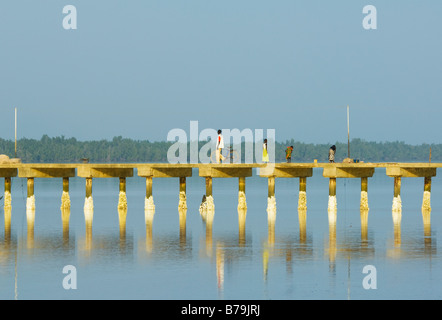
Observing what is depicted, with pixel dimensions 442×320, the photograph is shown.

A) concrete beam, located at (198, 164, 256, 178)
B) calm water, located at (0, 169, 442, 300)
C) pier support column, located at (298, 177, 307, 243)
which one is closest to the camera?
calm water, located at (0, 169, 442, 300)

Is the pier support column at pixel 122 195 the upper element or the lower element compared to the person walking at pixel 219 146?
→ lower

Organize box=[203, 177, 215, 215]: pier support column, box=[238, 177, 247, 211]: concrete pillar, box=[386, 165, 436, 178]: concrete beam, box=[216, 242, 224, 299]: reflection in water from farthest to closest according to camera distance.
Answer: box=[238, 177, 247, 211]: concrete pillar, box=[203, 177, 215, 215]: pier support column, box=[386, 165, 436, 178]: concrete beam, box=[216, 242, 224, 299]: reflection in water

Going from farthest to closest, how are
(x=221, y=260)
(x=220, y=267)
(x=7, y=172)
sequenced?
(x=7, y=172) < (x=221, y=260) < (x=220, y=267)

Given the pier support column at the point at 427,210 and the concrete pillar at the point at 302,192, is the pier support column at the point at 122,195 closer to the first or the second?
the concrete pillar at the point at 302,192

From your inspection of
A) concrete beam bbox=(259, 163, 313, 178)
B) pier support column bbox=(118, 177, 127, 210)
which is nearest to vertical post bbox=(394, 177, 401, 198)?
concrete beam bbox=(259, 163, 313, 178)

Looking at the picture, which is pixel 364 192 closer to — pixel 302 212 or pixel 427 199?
pixel 427 199

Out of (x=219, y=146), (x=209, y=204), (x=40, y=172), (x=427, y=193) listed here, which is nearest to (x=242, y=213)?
(x=209, y=204)

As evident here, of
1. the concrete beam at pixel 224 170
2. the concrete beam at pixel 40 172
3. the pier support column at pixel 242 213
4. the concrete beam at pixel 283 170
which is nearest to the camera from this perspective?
the pier support column at pixel 242 213

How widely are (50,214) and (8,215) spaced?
336 centimetres

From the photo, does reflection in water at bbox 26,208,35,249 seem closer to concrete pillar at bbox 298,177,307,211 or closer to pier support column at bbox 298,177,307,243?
pier support column at bbox 298,177,307,243

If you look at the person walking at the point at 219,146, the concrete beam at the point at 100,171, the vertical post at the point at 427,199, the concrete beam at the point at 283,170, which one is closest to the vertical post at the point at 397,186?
the vertical post at the point at 427,199
